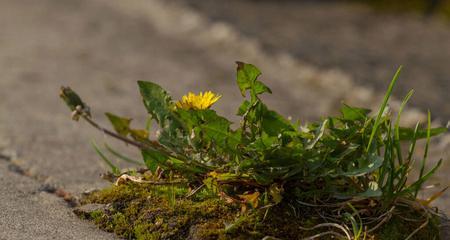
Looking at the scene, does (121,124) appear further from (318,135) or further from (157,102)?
(318,135)

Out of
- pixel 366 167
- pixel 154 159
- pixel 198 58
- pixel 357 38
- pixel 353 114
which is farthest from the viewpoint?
pixel 357 38

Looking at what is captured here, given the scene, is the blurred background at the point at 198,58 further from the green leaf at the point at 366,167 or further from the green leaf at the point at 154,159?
the green leaf at the point at 366,167

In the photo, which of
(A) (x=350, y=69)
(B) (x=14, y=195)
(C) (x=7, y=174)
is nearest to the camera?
(B) (x=14, y=195)

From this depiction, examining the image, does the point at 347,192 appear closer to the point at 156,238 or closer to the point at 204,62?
the point at 156,238

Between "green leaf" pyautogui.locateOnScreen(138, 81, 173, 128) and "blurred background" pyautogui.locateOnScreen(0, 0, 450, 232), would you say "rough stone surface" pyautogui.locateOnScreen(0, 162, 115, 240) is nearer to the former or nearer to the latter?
"blurred background" pyautogui.locateOnScreen(0, 0, 450, 232)

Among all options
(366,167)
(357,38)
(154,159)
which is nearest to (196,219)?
(154,159)

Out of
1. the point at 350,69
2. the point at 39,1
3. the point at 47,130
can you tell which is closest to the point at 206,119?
the point at 47,130

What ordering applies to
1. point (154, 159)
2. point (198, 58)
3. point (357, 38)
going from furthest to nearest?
point (357, 38)
point (198, 58)
point (154, 159)
